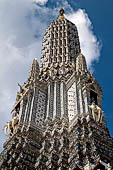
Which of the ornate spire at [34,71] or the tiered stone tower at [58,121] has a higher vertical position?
the ornate spire at [34,71]

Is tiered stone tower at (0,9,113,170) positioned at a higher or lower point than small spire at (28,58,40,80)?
lower

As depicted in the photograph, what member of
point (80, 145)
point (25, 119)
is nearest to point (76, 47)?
point (25, 119)

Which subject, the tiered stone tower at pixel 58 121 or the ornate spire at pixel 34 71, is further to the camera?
the ornate spire at pixel 34 71

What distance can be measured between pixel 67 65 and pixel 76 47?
7.04m

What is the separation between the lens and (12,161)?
92.3 ft

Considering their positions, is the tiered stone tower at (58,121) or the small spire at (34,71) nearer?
the tiered stone tower at (58,121)

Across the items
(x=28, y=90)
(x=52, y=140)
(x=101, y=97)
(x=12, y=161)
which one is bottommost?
(x=12, y=161)

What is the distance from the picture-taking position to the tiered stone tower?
2856 centimetres

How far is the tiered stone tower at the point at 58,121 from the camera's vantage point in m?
28.6

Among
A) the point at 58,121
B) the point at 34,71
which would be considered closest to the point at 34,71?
the point at 34,71

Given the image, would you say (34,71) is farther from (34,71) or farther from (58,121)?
(58,121)

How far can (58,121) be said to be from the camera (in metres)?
36.2

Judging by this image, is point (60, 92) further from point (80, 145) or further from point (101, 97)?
point (80, 145)

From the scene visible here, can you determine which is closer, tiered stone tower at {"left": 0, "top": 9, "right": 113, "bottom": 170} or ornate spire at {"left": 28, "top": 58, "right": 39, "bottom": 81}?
tiered stone tower at {"left": 0, "top": 9, "right": 113, "bottom": 170}
